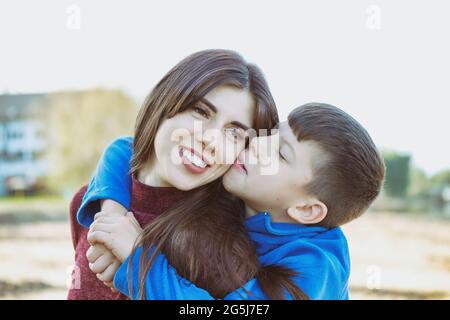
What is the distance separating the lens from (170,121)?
1234mm

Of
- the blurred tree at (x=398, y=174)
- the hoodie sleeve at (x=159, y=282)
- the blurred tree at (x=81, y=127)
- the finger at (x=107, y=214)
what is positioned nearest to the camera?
the hoodie sleeve at (x=159, y=282)

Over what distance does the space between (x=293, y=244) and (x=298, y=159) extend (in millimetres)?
180

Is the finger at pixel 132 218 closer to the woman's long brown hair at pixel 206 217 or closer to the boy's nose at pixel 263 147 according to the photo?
the woman's long brown hair at pixel 206 217

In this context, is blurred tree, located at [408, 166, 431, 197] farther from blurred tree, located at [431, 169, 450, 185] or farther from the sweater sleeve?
the sweater sleeve

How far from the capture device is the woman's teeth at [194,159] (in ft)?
3.98

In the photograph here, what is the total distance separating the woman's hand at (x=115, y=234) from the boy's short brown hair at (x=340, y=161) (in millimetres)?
381

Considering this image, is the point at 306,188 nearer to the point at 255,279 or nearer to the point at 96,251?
the point at 255,279

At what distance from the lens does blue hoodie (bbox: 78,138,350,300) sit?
1091 millimetres

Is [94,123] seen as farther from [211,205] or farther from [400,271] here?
[211,205]

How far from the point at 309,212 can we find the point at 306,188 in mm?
52

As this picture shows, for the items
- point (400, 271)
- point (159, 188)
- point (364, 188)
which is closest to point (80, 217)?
point (159, 188)

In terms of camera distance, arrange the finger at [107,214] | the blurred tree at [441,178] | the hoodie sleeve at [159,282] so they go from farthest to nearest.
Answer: the blurred tree at [441,178] < the finger at [107,214] < the hoodie sleeve at [159,282]

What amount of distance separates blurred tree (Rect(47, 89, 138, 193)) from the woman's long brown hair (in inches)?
79.9

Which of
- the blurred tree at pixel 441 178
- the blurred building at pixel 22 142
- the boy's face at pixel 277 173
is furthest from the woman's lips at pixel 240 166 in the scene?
the blurred tree at pixel 441 178
